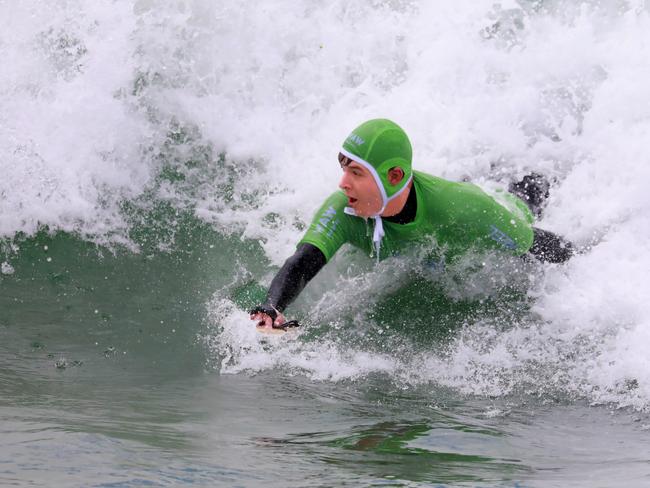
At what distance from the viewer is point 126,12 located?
8.08 metres

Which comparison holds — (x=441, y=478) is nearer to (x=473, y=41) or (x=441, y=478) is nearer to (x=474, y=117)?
(x=474, y=117)

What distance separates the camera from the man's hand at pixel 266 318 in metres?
4.32

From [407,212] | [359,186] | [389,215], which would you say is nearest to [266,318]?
[359,186]

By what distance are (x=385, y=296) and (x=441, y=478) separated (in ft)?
9.35

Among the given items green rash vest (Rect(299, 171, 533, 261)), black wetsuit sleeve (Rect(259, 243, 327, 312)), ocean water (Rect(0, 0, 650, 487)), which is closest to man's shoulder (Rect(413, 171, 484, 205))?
green rash vest (Rect(299, 171, 533, 261))

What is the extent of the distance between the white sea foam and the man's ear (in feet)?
3.08

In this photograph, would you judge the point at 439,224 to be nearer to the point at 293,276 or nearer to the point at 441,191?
the point at 441,191

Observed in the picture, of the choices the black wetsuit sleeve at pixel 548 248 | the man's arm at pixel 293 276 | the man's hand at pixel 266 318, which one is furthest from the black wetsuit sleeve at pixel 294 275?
the black wetsuit sleeve at pixel 548 248

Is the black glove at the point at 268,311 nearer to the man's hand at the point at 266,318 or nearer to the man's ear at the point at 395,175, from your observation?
the man's hand at the point at 266,318

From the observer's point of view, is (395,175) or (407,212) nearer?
(395,175)

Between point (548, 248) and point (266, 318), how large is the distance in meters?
2.19

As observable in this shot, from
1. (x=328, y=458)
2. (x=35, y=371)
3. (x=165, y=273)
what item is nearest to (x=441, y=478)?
(x=328, y=458)

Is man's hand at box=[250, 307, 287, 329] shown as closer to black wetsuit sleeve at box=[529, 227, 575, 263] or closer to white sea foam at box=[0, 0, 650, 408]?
white sea foam at box=[0, 0, 650, 408]

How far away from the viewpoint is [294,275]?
492cm
